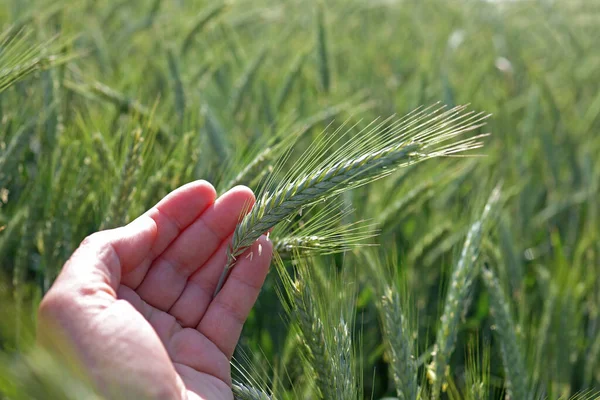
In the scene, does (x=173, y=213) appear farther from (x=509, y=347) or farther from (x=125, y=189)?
(x=509, y=347)

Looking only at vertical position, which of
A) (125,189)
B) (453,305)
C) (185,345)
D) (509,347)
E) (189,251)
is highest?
(125,189)

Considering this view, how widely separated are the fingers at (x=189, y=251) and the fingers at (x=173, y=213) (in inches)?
0.6

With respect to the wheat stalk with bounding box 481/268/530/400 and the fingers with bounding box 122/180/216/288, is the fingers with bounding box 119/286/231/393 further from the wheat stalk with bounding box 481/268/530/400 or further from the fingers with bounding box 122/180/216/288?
the wheat stalk with bounding box 481/268/530/400

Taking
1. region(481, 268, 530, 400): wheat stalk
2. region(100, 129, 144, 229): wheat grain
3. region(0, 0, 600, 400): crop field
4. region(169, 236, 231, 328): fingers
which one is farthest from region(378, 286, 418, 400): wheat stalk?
region(100, 129, 144, 229): wheat grain

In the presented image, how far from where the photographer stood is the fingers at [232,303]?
1.12m

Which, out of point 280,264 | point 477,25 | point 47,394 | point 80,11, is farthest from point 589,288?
point 477,25

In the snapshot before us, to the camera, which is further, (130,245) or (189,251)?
(189,251)

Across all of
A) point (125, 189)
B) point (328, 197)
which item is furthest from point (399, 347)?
point (125, 189)

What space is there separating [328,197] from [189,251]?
34 cm

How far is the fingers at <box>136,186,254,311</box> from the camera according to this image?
1.14 meters

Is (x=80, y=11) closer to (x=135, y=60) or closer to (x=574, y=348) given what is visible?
(x=135, y=60)

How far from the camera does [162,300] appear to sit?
45.3 inches

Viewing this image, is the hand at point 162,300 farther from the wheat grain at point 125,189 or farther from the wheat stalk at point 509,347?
the wheat stalk at point 509,347

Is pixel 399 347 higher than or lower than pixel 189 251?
lower
